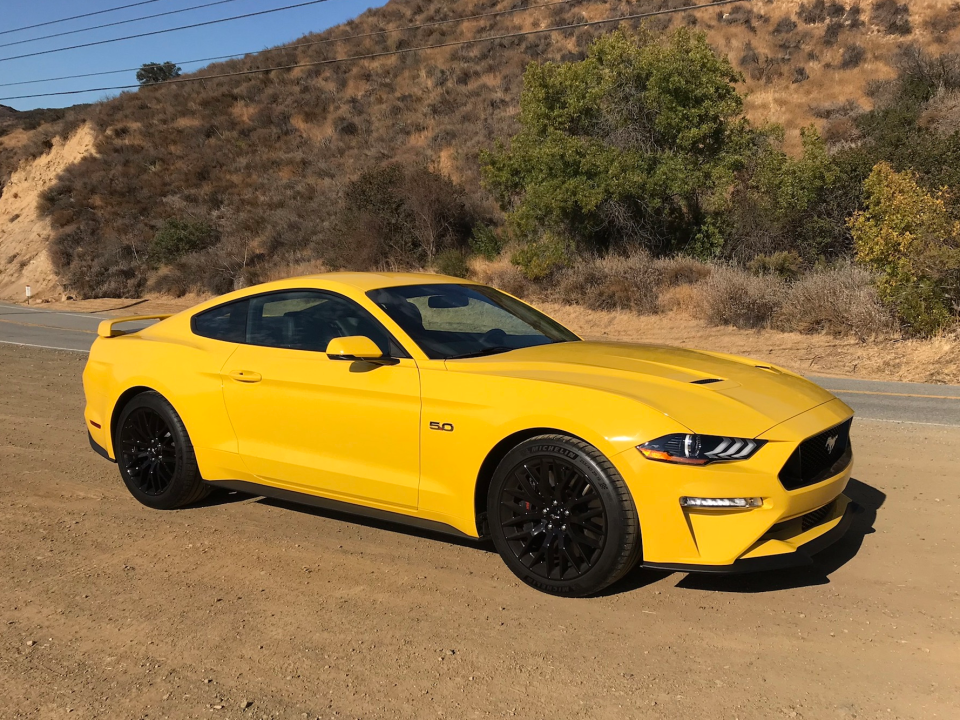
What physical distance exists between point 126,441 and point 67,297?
105 ft

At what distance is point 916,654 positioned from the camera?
351cm

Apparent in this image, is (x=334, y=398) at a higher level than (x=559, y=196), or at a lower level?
lower

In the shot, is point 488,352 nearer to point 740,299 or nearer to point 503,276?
point 740,299

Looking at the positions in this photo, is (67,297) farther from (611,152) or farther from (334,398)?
(334,398)

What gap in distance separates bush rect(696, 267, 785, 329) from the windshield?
12896 mm

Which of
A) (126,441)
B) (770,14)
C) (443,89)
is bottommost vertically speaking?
(126,441)

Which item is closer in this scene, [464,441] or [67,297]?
[464,441]

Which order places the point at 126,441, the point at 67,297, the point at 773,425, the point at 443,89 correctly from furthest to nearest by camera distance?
the point at 443,89, the point at 67,297, the point at 126,441, the point at 773,425

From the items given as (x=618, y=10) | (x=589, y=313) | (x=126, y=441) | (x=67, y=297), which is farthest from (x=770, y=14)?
(x=126, y=441)

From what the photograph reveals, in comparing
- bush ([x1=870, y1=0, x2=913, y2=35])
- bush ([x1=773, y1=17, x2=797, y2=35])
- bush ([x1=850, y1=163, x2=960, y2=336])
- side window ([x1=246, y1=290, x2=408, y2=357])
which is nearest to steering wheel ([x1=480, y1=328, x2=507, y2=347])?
side window ([x1=246, y1=290, x2=408, y2=357])

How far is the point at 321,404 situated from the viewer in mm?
4652

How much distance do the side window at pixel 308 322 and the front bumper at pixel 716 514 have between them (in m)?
1.61

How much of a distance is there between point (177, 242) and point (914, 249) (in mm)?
28466

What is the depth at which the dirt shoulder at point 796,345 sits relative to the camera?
41.9 ft
